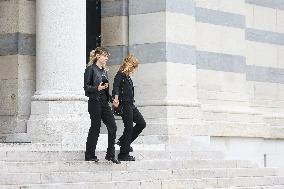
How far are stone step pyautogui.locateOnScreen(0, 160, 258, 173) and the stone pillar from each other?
180 cm

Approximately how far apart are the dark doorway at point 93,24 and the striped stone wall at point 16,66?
236 centimetres

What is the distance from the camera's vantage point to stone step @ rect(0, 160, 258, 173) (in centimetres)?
1406

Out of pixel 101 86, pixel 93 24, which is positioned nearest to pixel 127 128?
pixel 101 86

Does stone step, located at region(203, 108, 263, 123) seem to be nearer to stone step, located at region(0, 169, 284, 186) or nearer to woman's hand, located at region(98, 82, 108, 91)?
stone step, located at region(0, 169, 284, 186)

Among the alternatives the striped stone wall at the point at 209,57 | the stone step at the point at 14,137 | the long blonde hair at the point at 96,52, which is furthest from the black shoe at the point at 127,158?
the striped stone wall at the point at 209,57

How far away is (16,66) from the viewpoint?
18.3 metres

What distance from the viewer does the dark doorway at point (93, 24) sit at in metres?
20.6

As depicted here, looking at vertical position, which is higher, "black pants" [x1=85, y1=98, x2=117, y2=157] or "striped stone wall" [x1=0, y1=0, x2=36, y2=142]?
"striped stone wall" [x1=0, y1=0, x2=36, y2=142]

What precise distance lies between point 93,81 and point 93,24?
6.20m

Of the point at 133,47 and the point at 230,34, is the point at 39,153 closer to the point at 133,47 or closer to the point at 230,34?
the point at 133,47

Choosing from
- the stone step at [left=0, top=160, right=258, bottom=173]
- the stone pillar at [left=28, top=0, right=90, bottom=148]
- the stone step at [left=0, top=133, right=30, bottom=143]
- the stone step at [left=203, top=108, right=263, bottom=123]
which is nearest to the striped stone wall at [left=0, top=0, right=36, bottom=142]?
the stone step at [left=0, top=133, right=30, bottom=143]

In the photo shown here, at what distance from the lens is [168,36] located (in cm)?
1936

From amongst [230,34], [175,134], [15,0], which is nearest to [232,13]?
[230,34]

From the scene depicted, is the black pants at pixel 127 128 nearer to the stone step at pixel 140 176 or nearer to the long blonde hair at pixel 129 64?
the stone step at pixel 140 176
